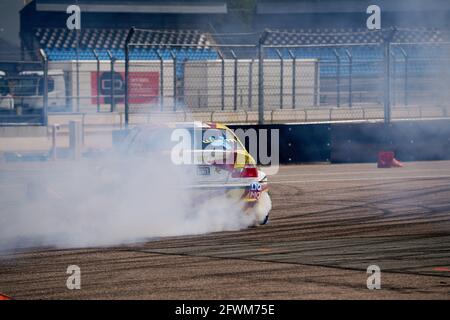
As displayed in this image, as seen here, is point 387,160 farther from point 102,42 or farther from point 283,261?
point 102,42

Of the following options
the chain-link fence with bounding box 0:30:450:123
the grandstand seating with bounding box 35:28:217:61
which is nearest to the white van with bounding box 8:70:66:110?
the chain-link fence with bounding box 0:30:450:123

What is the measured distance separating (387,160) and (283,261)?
11.3m

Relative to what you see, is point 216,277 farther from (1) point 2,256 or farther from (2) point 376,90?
(2) point 376,90

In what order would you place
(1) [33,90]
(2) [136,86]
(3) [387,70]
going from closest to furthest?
(3) [387,70], (2) [136,86], (1) [33,90]

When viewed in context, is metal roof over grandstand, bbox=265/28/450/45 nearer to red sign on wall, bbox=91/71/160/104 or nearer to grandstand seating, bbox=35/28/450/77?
grandstand seating, bbox=35/28/450/77

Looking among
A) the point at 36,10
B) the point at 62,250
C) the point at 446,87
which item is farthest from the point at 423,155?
the point at 36,10

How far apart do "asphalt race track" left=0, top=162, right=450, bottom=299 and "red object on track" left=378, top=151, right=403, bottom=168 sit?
5.69 meters

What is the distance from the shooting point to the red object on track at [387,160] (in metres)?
20.0

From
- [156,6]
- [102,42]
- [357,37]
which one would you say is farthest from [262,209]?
[156,6]

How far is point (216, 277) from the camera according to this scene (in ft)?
27.5

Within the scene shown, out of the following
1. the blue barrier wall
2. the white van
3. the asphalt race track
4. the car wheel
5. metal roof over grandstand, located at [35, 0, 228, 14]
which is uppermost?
metal roof over grandstand, located at [35, 0, 228, 14]

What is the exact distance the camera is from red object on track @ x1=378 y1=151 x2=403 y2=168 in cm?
2003

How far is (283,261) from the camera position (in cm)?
919

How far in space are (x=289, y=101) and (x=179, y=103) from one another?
3.81 meters
